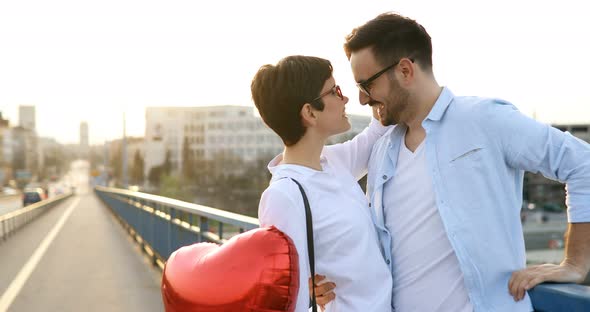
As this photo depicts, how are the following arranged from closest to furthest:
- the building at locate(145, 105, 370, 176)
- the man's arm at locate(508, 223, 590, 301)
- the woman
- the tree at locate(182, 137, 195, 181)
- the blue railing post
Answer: the man's arm at locate(508, 223, 590, 301)
the woman
the blue railing post
the tree at locate(182, 137, 195, 181)
the building at locate(145, 105, 370, 176)

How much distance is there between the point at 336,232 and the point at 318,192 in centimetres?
14

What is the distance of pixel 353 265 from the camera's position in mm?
2572

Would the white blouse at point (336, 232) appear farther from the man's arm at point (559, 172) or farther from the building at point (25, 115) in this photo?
the building at point (25, 115)

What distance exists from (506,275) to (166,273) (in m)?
1.06

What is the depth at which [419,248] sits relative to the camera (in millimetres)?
2670

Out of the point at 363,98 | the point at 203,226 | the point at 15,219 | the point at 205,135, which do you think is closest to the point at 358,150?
the point at 363,98

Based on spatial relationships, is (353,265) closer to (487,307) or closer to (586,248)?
(487,307)

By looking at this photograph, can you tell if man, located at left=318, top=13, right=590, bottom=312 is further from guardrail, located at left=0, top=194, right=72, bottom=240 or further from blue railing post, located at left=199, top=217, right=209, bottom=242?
guardrail, located at left=0, top=194, right=72, bottom=240

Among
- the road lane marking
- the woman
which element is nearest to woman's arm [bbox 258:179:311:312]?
the woman

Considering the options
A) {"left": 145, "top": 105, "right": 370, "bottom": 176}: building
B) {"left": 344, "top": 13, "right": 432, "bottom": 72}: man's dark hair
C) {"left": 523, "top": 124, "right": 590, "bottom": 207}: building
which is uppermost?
{"left": 145, "top": 105, "right": 370, "bottom": 176}: building

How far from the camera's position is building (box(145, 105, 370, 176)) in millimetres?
137375

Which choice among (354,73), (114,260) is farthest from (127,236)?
(354,73)

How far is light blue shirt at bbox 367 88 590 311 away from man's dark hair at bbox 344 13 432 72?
1.11 feet

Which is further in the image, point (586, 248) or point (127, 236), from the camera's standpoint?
point (127, 236)
